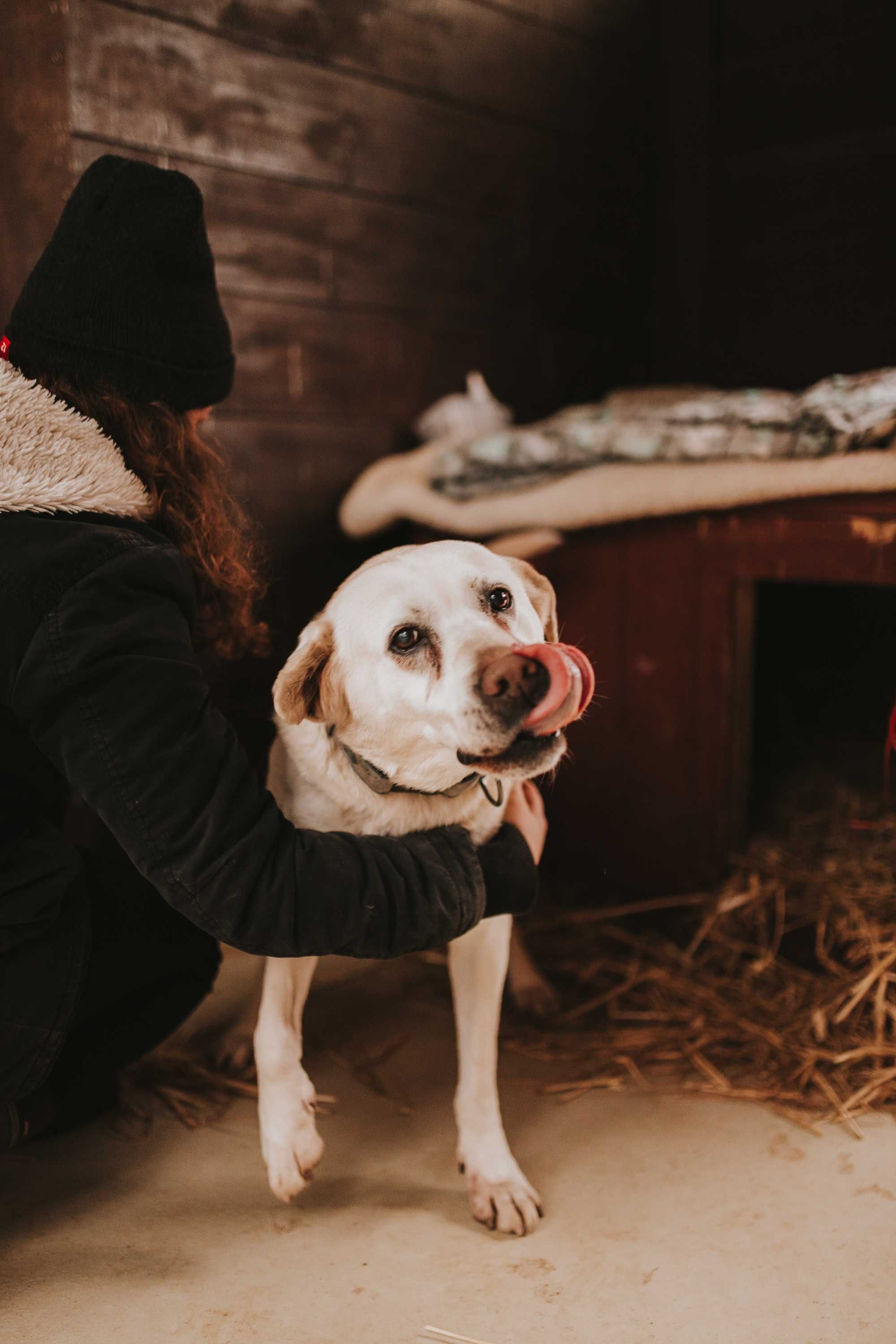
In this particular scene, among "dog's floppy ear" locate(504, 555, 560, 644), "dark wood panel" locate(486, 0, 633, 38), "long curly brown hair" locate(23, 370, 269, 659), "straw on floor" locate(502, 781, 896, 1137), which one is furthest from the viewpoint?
"dark wood panel" locate(486, 0, 633, 38)

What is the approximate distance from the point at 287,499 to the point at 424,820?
1.21 metres

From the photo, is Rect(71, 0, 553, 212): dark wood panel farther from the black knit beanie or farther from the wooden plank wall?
the black knit beanie

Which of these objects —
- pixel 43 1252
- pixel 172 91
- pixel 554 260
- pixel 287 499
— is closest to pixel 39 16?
pixel 172 91

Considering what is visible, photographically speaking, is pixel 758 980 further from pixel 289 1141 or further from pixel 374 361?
pixel 374 361

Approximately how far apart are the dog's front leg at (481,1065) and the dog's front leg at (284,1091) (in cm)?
22

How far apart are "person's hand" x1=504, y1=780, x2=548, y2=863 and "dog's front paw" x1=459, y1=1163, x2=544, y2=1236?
43 cm

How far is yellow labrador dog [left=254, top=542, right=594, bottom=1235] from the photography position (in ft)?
3.96

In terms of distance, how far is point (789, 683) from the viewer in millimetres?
2875

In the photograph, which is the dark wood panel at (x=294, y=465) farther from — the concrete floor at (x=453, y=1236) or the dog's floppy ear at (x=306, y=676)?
the concrete floor at (x=453, y=1236)

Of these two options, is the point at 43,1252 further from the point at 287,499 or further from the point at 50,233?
the point at 50,233

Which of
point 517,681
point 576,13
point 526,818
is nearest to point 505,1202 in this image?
point 526,818

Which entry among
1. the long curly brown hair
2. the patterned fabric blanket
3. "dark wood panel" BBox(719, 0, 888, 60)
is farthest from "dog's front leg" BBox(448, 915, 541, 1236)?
"dark wood panel" BBox(719, 0, 888, 60)

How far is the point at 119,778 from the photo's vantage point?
43.4 inches

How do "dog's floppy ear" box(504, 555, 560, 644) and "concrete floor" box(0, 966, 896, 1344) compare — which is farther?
"dog's floppy ear" box(504, 555, 560, 644)
